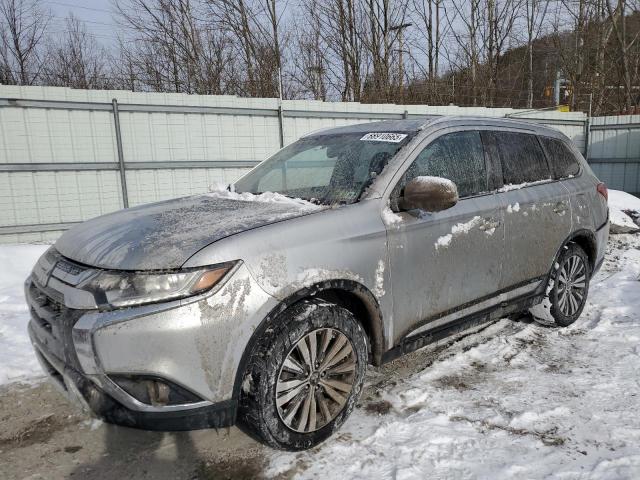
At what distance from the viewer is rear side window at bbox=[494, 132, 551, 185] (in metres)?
3.70

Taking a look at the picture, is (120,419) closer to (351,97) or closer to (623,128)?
(623,128)

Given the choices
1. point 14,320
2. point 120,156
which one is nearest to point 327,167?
point 14,320

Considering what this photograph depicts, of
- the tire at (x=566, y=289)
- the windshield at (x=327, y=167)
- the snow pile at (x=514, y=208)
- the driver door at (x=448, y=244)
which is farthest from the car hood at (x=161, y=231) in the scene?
the tire at (x=566, y=289)

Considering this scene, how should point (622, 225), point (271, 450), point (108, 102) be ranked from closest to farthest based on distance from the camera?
1. point (271, 450)
2. point (622, 225)
3. point (108, 102)

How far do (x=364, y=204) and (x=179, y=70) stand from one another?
17.3 metres

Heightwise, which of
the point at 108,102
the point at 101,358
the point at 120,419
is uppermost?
the point at 108,102

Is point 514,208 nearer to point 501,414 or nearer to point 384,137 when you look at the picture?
point 384,137

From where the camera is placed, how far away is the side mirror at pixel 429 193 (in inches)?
108

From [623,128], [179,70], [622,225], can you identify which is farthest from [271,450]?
[179,70]

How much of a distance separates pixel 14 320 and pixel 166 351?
3255mm

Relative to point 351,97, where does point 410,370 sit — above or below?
below

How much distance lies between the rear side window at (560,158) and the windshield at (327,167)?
5.49 feet

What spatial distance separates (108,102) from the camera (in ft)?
29.5

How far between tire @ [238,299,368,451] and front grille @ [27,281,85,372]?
0.77 metres
